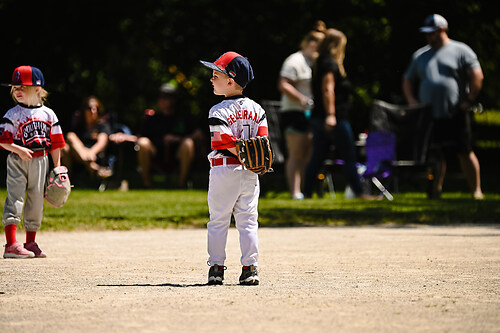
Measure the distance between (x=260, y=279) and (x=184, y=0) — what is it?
923 inches

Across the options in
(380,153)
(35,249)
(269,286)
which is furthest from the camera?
(380,153)

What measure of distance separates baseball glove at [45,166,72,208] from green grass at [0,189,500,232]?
212cm

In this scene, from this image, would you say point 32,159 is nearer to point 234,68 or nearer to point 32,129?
point 32,129

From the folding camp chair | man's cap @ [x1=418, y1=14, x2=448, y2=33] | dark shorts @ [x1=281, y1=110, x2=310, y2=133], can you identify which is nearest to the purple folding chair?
the folding camp chair

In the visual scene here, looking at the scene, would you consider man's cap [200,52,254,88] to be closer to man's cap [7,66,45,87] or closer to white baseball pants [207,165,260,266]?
white baseball pants [207,165,260,266]

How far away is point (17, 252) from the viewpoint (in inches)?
292

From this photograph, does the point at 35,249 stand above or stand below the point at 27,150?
below

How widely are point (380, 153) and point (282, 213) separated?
3082 millimetres

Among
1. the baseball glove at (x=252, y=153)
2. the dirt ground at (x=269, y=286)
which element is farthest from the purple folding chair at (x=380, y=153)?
the baseball glove at (x=252, y=153)

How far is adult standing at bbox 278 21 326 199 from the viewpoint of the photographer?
13.0 meters

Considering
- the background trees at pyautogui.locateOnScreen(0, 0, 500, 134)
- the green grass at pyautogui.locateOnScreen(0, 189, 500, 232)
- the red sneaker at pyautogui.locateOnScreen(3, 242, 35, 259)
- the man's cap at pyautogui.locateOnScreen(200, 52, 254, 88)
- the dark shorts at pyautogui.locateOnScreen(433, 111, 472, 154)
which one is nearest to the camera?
the man's cap at pyautogui.locateOnScreen(200, 52, 254, 88)

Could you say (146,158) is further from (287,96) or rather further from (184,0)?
(184,0)

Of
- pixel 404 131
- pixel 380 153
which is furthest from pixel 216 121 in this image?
pixel 404 131

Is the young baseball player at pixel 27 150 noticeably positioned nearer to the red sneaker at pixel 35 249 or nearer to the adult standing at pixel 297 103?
the red sneaker at pixel 35 249
